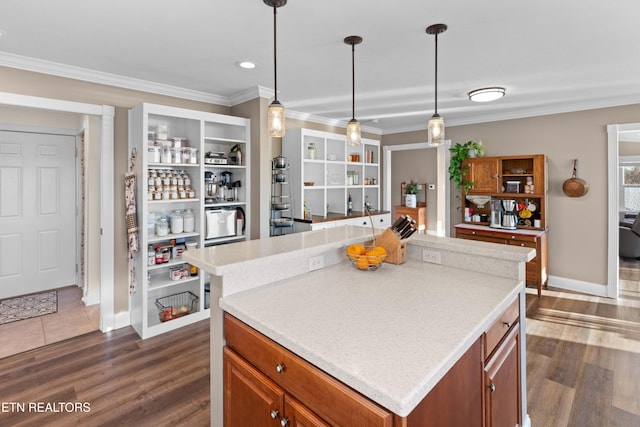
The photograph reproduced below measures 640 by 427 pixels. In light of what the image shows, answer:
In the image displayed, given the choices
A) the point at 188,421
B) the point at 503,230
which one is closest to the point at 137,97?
the point at 188,421

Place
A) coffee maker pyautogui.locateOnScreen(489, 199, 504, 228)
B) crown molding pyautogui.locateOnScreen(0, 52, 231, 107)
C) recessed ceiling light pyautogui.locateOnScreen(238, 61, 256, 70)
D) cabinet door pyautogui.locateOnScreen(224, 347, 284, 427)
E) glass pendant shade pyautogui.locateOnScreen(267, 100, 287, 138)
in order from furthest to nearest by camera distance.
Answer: coffee maker pyautogui.locateOnScreen(489, 199, 504, 228) → recessed ceiling light pyautogui.locateOnScreen(238, 61, 256, 70) → crown molding pyautogui.locateOnScreen(0, 52, 231, 107) → glass pendant shade pyautogui.locateOnScreen(267, 100, 287, 138) → cabinet door pyautogui.locateOnScreen(224, 347, 284, 427)

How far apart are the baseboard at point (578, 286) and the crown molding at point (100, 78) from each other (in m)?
4.95

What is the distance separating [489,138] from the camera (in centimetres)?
499

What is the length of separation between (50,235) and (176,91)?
2.66 metres

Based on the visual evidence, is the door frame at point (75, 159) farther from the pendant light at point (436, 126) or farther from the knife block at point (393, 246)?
the pendant light at point (436, 126)

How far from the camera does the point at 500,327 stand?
1.53 meters

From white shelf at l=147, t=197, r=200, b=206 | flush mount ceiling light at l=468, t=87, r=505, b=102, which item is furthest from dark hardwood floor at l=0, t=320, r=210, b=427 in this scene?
flush mount ceiling light at l=468, t=87, r=505, b=102

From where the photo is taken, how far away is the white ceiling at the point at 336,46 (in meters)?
2.04

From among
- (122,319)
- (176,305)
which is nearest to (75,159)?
(122,319)

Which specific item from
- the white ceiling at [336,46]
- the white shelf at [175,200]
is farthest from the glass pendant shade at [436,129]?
the white shelf at [175,200]

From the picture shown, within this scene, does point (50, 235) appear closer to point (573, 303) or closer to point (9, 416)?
point (9, 416)

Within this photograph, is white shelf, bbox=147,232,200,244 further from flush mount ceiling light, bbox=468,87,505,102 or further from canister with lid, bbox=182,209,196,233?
flush mount ceiling light, bbox=468,87,505,102

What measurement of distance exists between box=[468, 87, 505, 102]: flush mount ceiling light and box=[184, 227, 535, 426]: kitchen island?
229cm

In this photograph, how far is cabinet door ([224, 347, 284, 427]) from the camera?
1.25 metres
